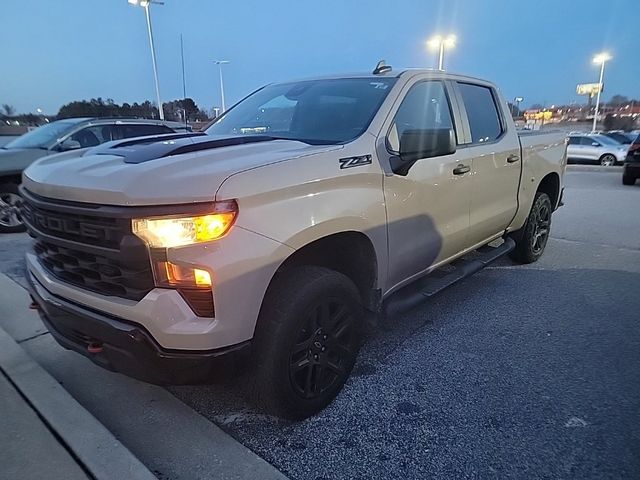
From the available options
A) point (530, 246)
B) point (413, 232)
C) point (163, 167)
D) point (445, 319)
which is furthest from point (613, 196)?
point (163, 167)

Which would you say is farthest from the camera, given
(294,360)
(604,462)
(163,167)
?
(294,360)

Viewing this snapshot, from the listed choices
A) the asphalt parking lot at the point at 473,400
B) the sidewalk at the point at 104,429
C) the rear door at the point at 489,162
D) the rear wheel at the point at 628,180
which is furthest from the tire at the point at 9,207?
the rear wheel at the point at 628,180

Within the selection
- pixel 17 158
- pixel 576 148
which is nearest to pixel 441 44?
pixel 576 148

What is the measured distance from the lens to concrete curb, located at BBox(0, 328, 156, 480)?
83.3 inches

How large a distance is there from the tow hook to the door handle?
8.58 ft

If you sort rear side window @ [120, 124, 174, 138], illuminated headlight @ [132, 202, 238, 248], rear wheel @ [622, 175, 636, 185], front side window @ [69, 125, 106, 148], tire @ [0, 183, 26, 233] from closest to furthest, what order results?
illuminated headlight @ [132, 202, 238, 248], tire @ [0, 183, 26, 233], front side window @ [69, 125, 106, 148], rear side window @ [120, 124, 174, 138], rear wheel @ [622, 175, 636, 185]

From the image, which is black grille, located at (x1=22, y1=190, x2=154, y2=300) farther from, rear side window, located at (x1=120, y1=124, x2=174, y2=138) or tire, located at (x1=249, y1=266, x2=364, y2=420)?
rear side window, located at (x1=120, y1=124, x2=174, y2=138)

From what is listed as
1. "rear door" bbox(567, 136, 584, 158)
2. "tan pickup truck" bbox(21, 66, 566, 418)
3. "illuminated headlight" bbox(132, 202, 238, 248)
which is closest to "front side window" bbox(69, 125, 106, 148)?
"tan pickup truck" bbox(21, 66, 566, 418)

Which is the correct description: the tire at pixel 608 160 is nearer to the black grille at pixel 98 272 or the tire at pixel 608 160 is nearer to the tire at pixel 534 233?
the tire at pixel 534 233

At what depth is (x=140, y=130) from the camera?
7.87 m

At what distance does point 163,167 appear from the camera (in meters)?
2.05

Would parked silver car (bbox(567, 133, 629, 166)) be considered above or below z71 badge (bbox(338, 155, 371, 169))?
below

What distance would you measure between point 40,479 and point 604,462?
106 inches

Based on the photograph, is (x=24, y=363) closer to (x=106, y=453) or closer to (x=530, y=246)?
(x=106, y=453)
